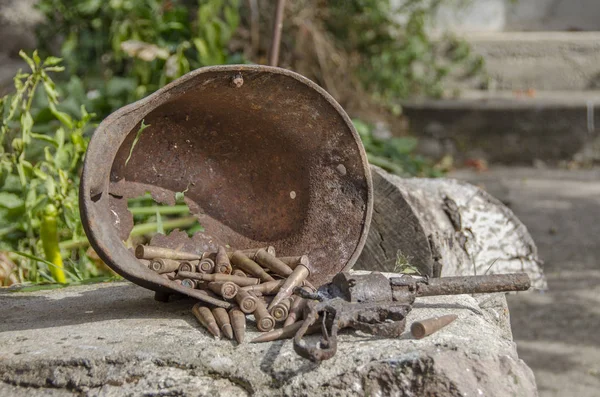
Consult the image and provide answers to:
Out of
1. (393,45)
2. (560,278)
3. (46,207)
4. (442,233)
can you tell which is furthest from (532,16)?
(46,207)

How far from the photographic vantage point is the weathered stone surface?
5.79 ft

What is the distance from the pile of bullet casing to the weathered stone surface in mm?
46

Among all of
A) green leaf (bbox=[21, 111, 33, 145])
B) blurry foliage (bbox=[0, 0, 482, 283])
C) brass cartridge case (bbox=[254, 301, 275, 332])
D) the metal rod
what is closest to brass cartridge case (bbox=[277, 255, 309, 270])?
brass cartridge case (bbox=[254, 301, 275, 332])

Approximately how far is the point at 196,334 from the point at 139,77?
3.28m

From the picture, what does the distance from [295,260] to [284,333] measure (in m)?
0.43

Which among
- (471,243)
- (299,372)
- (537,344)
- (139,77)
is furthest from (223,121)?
(139,77)

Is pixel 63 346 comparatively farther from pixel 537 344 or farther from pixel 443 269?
pixel 537 344

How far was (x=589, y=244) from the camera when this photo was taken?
5035mm

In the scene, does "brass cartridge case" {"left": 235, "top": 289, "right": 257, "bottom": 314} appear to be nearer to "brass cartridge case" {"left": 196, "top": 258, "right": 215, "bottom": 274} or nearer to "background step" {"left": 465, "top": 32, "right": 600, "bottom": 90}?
"brass cartridge case" {"left": 196, "top": 258, "right": 215, "bottom": 274}

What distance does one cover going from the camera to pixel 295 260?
2.36 metres

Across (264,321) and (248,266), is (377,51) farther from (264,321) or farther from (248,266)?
(264,321)

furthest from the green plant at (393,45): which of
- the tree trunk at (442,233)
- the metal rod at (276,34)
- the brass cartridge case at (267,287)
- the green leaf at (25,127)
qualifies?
the brass cartridge case at (267,287)

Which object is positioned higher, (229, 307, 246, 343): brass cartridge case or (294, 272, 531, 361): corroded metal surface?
(294, 272, 531, 361): corroded metal surface

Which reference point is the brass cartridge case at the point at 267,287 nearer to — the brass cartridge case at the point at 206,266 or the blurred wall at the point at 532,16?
the brass cartridge case at the point at 206,266
